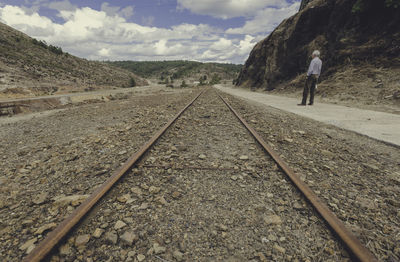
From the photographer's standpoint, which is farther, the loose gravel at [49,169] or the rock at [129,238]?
the loose gravel at [49,169]

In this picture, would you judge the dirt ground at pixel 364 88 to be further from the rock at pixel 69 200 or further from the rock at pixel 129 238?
the rock at pixel 69 200

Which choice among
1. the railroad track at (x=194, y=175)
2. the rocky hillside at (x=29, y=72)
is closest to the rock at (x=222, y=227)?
the railroad track at (x=194, y=175)

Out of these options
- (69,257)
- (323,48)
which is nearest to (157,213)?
(69,257)

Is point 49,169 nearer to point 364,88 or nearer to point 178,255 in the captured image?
point 178,255

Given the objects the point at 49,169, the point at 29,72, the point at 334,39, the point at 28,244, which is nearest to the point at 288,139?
the point at 28,244

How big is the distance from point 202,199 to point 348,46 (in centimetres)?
1393

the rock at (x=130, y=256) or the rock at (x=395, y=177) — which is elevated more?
the rock at (x=395, y=177)

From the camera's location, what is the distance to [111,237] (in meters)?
1.64

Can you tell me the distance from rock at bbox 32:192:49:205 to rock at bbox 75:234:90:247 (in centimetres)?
92

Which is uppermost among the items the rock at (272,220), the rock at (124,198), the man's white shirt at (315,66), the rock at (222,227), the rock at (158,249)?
the man's white shirt at (315,66)

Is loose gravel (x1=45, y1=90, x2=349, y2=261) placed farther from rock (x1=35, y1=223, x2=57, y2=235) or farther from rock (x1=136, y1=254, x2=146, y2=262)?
rock (x1=35, y1=223, x2=57, y2=235)

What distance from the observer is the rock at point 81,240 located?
156cm

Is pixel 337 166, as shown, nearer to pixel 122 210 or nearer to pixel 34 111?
pixel 122 210

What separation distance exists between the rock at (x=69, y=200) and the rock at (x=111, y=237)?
24.5 inches
